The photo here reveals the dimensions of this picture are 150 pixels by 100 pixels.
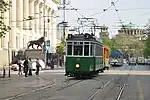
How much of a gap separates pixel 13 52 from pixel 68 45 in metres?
44.5

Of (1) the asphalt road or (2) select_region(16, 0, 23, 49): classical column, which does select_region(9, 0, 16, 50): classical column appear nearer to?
(2) select_region(16, 0, 23, 49): classical column

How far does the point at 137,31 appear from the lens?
167m

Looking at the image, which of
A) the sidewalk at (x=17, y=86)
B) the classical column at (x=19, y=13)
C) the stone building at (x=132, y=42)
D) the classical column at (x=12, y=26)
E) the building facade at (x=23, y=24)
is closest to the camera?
the sidewalk at (x=17, y=86)

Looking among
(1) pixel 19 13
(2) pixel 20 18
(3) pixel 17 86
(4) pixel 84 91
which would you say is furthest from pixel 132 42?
(4) pixel 84 91

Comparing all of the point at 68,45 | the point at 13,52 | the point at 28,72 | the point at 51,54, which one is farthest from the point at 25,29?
the point at 68,45

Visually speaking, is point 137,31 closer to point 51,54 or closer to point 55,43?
point 55,43

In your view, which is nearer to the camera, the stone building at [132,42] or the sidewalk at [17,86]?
the sidewalk at [17,86]

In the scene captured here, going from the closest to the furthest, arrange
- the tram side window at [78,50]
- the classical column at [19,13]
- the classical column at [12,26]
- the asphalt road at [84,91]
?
the asphalt road at [84,91]
the tram side window at [78,50]
the classical column at [12,26]
the classical column at [19,13]

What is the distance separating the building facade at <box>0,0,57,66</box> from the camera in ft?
258

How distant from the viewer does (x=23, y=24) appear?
92.8 metres

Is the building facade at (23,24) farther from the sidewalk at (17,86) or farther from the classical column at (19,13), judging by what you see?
the sidewalk at (17,86)

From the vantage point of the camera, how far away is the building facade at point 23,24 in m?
78.5

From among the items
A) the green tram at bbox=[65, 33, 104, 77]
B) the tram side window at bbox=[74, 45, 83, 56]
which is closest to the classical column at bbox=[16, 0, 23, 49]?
the green tram at bbox=[65, 33, 104, 77]

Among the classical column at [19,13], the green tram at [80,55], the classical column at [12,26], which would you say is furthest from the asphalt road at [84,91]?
the classical column at [19,13]
